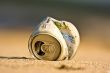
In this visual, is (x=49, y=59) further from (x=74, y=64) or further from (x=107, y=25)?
(x=107, y=25)

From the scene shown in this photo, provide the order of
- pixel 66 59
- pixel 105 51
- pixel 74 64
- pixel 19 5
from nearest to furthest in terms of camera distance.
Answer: pixel 74 64 → pixel 66 59 → pixel 105 51 → pixel 19 5

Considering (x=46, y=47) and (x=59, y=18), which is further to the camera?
(x=59, y=18)

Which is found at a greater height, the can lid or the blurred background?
the blurred background

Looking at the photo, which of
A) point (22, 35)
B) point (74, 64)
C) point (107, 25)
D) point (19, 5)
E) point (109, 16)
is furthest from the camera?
point (19, 5)

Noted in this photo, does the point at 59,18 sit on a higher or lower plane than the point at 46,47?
higher

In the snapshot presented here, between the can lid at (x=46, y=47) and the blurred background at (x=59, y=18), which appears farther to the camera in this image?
the blurred background at (x=59, y=18)

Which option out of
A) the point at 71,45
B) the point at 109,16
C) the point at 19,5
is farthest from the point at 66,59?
the point at 19,5

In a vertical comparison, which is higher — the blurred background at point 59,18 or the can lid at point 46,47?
the blurred background at point 59,18

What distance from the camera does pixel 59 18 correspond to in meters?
8.59

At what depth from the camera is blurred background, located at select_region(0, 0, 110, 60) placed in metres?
5.69

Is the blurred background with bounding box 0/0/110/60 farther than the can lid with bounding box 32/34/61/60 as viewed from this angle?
Yes

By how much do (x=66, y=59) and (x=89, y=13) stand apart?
20.9ft

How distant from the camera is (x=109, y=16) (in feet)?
29.8

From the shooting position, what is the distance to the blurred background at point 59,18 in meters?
5.69
